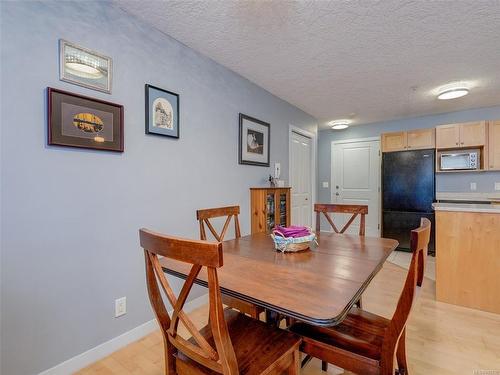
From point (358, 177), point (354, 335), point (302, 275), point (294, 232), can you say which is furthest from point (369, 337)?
point (358, 177)

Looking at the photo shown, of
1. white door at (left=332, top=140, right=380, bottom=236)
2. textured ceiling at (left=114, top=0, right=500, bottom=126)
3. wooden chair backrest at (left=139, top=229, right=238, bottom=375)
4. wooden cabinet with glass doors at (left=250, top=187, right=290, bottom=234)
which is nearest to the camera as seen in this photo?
wooden chair backrest at (left=139, top=229, right=238, bottom=375)

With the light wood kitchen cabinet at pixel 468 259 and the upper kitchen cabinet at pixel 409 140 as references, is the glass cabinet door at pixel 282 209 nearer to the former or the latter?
the light wood kitchen cabinet at pixel 468 259

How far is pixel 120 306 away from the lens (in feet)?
5.94

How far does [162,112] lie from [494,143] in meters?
4.63

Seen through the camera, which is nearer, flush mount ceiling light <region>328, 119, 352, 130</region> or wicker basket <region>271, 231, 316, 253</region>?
wicker basket <region>271, 231, 316, 253</region>

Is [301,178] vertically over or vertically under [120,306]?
over

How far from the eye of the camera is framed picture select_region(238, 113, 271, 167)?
293 cm

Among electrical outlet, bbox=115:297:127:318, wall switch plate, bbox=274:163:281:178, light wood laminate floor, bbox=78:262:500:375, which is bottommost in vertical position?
light wood laminate floor, bbox=78:262:500:375

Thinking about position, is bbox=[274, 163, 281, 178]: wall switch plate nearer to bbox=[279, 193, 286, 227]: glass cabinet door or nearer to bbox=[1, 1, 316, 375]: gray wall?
bbox=[279, 193, 286, 227]: glass cabinet door

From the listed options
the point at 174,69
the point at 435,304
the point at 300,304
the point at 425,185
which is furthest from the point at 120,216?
the point at 425,185

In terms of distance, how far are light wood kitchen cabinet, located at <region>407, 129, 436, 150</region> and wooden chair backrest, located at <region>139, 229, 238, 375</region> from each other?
4.73 metres

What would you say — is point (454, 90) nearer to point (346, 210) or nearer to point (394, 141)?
point (394, 141)

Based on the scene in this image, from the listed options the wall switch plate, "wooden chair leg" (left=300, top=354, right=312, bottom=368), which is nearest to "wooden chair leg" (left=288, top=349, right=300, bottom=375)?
"wooden chair leg" (left=300, top=354, right=312, bottom=368)

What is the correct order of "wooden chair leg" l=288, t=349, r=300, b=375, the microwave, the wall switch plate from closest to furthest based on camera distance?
"wooden chair leg" l=288, t=349, r=300, b=375 → the wall switch plate → the microwave
